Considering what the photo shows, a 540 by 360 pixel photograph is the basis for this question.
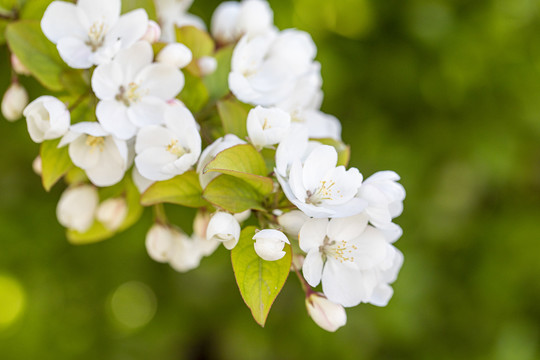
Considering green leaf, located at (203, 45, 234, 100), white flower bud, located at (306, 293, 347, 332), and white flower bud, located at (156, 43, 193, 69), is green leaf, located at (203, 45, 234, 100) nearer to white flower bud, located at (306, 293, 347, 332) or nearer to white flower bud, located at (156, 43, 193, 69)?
white flower bud, located at (156, 43, 193, 69)

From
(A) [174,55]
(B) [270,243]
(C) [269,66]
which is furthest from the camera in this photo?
(C) [269,66]

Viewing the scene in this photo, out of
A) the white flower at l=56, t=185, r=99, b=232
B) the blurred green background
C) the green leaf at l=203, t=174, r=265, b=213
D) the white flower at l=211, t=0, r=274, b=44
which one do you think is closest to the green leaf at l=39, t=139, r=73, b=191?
the white flower at l=56, t=185, r=99, b=232

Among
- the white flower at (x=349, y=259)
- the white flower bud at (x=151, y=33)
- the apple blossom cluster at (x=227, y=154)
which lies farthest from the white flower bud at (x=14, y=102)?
the white flower at (x=349, y=259)

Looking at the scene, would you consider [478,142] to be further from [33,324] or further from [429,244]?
[33,324]

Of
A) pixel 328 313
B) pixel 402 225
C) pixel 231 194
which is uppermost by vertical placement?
Result: pixel 231 194

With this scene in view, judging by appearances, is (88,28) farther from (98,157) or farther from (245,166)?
(245,166)

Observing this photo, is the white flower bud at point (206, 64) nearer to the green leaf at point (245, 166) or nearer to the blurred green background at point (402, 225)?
the green leaf at point (245, 166)

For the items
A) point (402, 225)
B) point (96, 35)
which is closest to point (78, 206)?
point (96, 35)
